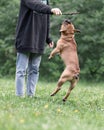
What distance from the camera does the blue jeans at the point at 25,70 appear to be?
27.3 ft

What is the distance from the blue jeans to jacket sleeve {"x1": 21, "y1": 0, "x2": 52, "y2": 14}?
83 cm

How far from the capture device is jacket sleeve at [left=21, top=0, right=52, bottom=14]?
7.83 meters

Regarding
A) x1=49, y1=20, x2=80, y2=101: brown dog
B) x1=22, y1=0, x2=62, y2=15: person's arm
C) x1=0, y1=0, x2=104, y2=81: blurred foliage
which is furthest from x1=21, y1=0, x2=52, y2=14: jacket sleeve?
x1=0, y1=0, x2=104, y2=81: blurred foliage

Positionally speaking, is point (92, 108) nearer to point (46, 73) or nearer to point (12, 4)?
point (46, 73)

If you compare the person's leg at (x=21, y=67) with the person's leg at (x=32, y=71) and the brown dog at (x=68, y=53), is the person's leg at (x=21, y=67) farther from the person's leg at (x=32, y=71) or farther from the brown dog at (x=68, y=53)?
the brown dog at (x=68, y=53)

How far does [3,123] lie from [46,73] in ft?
48.4

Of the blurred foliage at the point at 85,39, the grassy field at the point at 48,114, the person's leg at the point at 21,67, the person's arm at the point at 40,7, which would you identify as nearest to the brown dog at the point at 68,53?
the person's arm at the point at 40,7

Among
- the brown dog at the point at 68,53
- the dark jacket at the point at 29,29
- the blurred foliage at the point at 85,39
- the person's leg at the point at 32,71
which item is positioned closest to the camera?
the brown dog at the point at 68,53

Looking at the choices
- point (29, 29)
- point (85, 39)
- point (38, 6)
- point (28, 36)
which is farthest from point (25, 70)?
point (85, 39)

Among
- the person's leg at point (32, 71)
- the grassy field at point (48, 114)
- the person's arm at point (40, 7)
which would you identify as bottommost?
the grassy field at point (48, 114)

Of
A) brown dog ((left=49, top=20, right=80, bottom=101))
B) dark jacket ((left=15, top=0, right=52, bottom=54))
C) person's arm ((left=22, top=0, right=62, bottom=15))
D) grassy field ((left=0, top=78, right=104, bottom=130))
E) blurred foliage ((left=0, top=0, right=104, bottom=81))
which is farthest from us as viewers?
blurred foliage ((left=0, top=0, right=104, bottom=81))

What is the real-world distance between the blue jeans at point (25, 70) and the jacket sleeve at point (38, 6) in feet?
2.74

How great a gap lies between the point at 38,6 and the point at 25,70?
118 cm

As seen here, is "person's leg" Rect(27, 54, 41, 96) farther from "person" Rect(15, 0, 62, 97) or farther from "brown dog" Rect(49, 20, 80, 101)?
"brown dog" Rect(49, 20, 80, 101)
